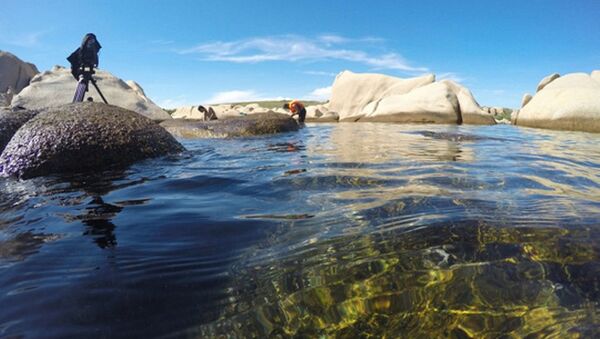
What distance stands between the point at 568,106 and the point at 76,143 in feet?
53.0

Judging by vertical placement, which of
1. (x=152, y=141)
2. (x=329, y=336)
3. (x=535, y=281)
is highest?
(x=152, y=141)

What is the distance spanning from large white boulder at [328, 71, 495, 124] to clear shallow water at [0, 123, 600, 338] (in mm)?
16235

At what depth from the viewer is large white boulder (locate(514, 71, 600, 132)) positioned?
12.8m

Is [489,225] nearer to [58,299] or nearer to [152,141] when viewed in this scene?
[58,299]

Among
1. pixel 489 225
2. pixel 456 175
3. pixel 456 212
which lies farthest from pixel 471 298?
pixel 456 175

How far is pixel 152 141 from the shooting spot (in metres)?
5.55

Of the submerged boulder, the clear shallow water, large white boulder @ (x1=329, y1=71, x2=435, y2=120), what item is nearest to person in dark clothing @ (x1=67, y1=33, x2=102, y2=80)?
the clear shallow water

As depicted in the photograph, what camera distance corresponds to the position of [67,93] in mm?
22062

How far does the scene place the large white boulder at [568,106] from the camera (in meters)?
12.8

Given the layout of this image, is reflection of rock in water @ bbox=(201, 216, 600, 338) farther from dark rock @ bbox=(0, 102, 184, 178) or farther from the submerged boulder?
the submerged boulder

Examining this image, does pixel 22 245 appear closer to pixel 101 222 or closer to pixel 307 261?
pixel 101 222

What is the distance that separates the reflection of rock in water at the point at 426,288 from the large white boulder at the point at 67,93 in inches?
841

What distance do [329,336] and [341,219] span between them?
1.13 meters

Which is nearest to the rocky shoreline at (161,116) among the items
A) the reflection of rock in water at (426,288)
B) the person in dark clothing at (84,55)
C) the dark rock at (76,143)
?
the dark rock at (76,143)
